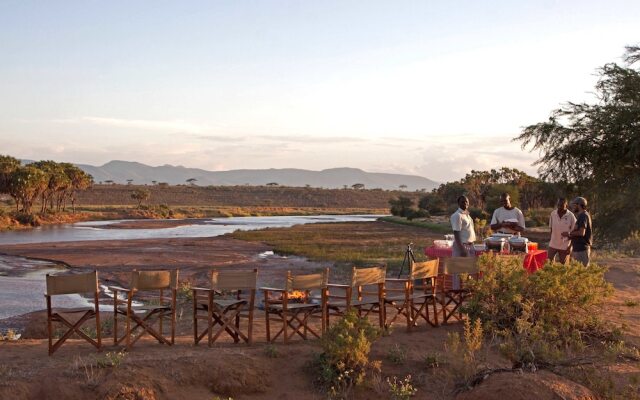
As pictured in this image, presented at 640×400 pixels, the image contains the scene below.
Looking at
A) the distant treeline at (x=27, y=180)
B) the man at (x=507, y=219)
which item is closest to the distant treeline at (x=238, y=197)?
the distant treeline at (x=27, y=180)

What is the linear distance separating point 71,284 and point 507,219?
7.73 meters

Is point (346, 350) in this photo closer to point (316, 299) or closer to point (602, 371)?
point (602, 371)

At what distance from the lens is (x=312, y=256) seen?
28.4m

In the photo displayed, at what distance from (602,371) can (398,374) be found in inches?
91.6

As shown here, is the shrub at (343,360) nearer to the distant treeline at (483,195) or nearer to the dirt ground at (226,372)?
the dirt ground at (226,372)

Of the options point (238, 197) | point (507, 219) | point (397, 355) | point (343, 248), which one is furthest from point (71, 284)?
point (238, 197)

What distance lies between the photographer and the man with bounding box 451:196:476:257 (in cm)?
1122

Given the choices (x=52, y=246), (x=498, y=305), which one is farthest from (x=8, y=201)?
(x=498, y=305)

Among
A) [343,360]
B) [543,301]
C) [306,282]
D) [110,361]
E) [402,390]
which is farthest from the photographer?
[543,301]

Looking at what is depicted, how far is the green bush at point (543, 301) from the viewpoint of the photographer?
895 centimetres

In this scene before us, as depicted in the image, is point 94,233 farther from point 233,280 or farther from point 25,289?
point 233,280

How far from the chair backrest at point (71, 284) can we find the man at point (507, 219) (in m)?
7.25

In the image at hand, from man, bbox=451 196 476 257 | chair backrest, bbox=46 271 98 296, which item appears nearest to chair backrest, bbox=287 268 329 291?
chair backrest, bbox=46 271 98 296

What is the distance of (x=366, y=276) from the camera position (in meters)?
9.34
